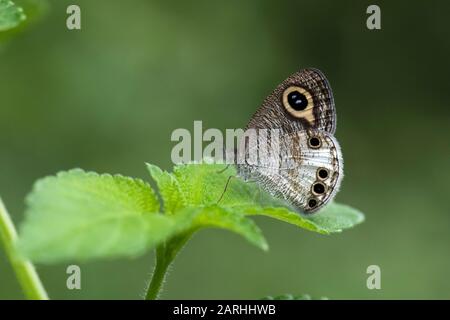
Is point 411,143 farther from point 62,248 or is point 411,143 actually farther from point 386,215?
point 62,248

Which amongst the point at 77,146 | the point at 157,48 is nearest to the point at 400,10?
the point at 157,48

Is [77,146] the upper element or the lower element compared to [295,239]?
upper

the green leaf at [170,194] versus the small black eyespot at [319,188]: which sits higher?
the green leaf at [170,194]

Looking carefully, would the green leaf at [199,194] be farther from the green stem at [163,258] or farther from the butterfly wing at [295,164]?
the butterfly wing at [295,164]

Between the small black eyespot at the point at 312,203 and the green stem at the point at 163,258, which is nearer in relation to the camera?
the green stem at the point at 163,258

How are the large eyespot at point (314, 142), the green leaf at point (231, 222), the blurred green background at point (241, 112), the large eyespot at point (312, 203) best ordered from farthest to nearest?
the blurred green background at point (241, 112), the large eyespot at point (314, 142), the large eyespot at point (312, 203), the green leaf at point (231, 222)

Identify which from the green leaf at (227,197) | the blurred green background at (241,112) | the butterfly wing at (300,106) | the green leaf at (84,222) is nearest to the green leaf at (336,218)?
the green leaf at (227,197)

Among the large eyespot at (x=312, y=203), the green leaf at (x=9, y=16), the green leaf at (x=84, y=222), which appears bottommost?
the large eyespot at (x=312, y=203)
